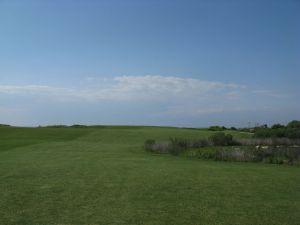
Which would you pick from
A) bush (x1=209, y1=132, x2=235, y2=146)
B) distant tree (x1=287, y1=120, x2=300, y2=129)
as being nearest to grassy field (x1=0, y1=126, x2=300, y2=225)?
bush (x1=209, y1=132, x2=235, y2=146)

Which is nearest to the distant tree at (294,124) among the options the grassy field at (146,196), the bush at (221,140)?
the bush at (221,140)

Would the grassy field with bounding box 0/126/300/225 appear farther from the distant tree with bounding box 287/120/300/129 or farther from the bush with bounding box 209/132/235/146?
the distant tree with bounding box 287/120/300/129

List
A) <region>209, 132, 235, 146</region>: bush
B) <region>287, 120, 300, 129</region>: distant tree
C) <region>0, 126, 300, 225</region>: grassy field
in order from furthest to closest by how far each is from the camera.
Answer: <region>287, 120, 300, 129</region>: distant tree → <region>209, 132, 235, 146</region>: bush → <region>0, 126, 300, 225</region>: grassy field

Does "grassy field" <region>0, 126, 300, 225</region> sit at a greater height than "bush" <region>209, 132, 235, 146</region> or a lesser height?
lesser

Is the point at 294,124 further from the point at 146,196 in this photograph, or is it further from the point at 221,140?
the point at 146,196

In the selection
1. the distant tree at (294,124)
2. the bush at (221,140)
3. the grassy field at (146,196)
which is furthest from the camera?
the distant tree at (294,124)

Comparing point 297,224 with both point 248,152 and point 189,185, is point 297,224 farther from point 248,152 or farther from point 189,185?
point 248,152

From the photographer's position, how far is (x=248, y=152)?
22.1 meters

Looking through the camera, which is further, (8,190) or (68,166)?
(68,166)

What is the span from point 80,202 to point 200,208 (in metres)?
2.83

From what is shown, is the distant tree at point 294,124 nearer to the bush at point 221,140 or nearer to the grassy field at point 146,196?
the bush at point 221,140

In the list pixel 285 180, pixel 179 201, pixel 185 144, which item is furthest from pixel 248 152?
pixel 179 201

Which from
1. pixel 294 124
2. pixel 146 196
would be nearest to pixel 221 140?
pixel 294 124

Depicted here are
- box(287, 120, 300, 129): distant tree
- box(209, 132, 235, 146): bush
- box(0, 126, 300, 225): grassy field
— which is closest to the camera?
box(0, 126, 300, 225): grassy field
